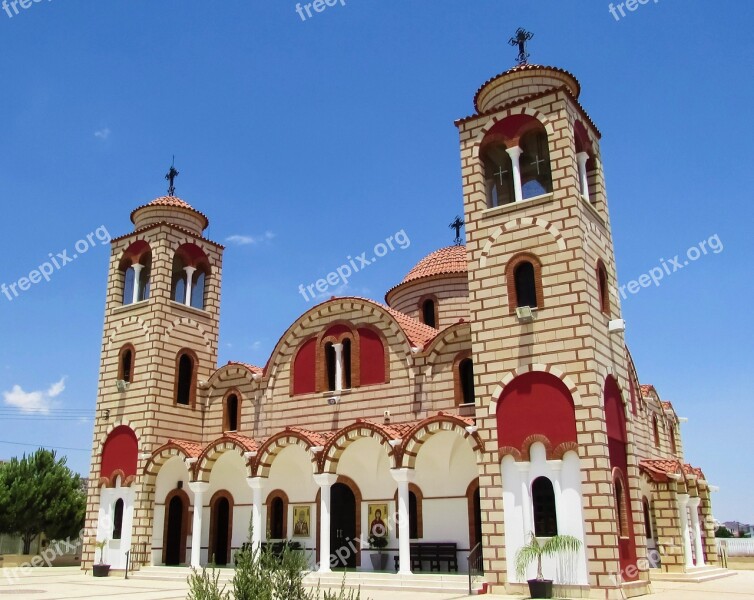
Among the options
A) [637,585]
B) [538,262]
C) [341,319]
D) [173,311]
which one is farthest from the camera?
[173,311]

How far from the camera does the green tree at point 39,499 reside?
98.4 feet

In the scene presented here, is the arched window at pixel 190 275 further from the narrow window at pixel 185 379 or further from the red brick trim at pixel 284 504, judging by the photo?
the red brick trim at pixel 284 504

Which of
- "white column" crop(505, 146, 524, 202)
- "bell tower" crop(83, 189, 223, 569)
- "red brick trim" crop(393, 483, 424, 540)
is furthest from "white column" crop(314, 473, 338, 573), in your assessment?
"white column" crop(505, 146, 524, 202)

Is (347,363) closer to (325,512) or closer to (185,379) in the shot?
(325,512)

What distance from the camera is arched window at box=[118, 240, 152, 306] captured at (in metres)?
25.5

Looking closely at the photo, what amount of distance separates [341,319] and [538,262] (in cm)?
756

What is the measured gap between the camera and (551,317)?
54.7 feet

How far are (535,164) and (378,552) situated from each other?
11.3 m

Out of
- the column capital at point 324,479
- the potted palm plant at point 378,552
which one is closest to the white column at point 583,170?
the column capital at point 324,479

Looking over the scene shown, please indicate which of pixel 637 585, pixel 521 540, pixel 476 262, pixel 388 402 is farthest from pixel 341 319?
pixel 637 585

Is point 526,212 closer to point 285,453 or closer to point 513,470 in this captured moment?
point 513,470

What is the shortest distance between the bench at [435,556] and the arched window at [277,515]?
15.5 ft

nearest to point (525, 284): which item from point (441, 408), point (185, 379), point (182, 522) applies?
point (441, 408)

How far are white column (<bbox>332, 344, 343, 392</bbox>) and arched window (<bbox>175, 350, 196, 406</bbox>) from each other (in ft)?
18.9
